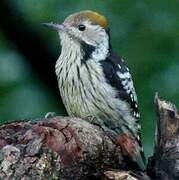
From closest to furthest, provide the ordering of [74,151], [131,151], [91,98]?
[74,151], [131,151], [91,98]

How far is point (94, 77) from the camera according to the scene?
248 inches

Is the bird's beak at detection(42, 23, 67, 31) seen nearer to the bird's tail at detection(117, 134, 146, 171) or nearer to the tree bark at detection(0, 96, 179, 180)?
the bird's tail at detection(117, 134, 146, 171)

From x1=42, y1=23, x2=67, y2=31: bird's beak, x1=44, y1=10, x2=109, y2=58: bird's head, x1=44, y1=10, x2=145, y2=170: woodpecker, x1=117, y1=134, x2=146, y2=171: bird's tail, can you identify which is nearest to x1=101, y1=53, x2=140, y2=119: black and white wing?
x1=44, y1=10, x2=145, y2=170: woodpecker

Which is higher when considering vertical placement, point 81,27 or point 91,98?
point 81,27

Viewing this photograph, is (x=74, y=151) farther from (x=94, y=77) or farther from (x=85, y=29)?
(x=85, y=29)

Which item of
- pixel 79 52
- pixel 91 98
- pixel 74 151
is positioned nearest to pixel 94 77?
pixel 91 98

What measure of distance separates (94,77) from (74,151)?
1.52 metres

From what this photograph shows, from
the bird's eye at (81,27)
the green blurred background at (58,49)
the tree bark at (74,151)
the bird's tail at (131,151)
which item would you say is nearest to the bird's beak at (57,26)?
the bird's eye at (81,27)

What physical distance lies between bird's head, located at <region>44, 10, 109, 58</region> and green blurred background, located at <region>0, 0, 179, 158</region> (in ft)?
0.68

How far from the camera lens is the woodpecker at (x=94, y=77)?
623cm

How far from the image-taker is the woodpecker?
20.4 ft

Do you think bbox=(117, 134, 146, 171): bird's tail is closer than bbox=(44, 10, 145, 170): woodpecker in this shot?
Yes

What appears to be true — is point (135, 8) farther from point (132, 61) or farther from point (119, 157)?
point (119, 157)

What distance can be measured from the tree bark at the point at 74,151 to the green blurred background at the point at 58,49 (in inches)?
61.6
